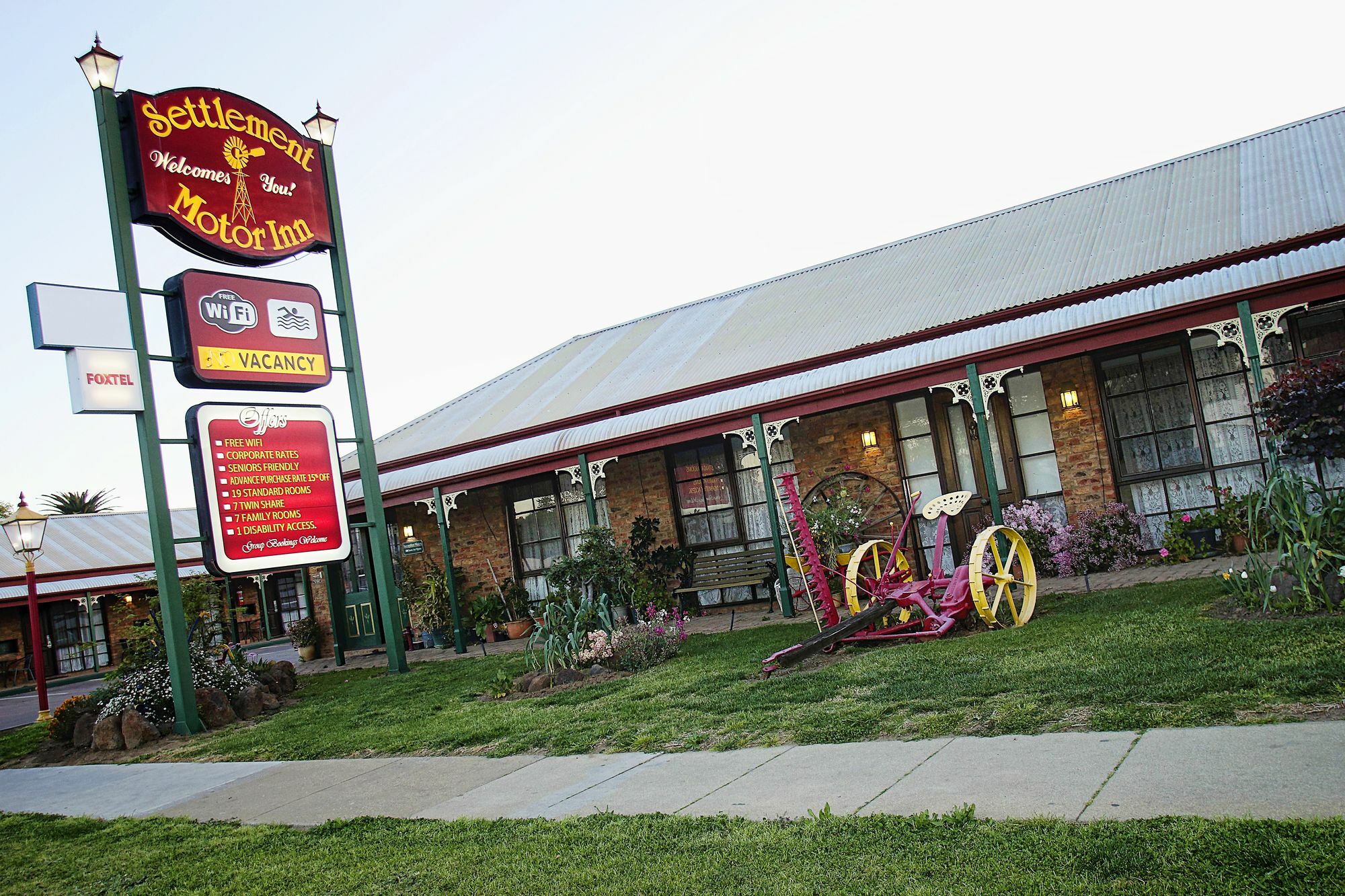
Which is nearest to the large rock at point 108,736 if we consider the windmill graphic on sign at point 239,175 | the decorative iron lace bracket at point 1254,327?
the windmill graphic on sign at point 239,175

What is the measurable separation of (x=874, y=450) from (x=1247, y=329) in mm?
5157

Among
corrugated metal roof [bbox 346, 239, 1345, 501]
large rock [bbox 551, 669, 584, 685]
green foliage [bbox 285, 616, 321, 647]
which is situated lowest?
large rock [bbox 551, 669, 584, 685]

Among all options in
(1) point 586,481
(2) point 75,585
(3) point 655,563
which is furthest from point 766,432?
(2) point 75,585

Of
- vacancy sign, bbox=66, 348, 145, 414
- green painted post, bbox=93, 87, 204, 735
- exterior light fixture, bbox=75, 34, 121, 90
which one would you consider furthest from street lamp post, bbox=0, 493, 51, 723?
exterior light fixture, bbox=75, 34, 121, 90

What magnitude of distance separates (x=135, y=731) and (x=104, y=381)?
3679 millimetres

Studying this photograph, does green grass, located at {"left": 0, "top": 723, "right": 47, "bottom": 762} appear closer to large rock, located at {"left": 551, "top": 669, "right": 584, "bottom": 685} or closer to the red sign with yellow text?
the red sign with yellow text

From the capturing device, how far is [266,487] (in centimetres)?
1205

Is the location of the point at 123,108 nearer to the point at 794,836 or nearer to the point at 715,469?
the point at 715,469

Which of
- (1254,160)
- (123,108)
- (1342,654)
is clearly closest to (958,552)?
(1254,160)

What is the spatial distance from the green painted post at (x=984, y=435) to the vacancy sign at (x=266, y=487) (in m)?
7.89

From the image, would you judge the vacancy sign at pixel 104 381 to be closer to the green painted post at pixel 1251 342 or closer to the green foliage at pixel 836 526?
the green foliage at pixel 836 526

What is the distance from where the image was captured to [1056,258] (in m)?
14.6

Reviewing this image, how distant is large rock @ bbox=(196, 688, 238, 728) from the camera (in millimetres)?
11070

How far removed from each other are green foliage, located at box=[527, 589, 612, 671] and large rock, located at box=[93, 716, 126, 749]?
4361mm
